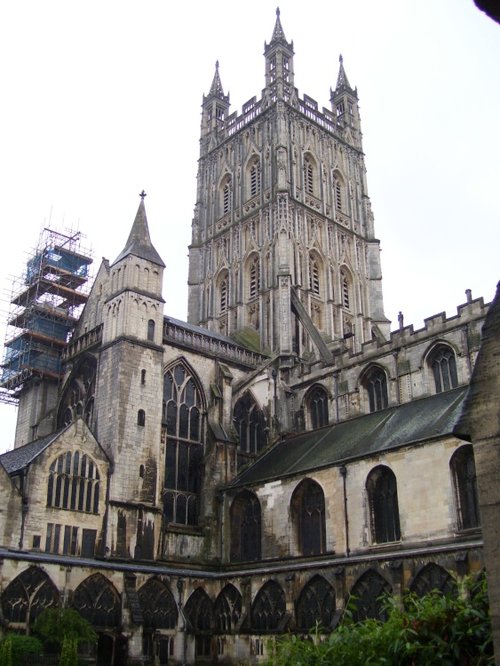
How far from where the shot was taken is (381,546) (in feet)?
100

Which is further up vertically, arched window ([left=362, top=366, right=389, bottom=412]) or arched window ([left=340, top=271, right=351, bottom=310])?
arched window ([left=340, top=271, right=351, bottom=310])

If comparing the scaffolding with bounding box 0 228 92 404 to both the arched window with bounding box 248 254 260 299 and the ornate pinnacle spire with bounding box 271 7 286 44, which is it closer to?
the arched window with bounding box 248 254 260 299

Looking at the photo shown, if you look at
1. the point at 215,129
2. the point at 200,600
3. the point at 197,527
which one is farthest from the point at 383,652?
the point at 215,129

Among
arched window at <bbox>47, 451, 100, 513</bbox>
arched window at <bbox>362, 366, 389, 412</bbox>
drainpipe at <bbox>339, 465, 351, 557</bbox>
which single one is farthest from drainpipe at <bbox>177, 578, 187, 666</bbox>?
arched window at <bbox>362, 366, 389, 412</bbox>

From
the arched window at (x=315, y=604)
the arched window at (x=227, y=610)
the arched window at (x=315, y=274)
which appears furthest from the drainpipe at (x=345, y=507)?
the arched window at (x=315, y=274)

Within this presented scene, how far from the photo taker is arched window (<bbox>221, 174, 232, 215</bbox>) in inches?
2433

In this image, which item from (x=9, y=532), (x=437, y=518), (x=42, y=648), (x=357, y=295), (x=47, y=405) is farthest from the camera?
(x=357, y=295)

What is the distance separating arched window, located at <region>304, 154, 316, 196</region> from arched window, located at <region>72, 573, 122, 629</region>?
36.6m

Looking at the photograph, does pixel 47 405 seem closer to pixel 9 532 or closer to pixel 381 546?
pixel 9 532

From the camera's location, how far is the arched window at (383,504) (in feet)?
102

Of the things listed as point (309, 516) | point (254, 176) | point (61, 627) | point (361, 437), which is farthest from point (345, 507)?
point (254, 176)

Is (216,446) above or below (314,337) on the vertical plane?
below

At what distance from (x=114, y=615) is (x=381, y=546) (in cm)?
1147

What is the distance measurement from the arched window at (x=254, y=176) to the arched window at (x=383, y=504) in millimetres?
32460
